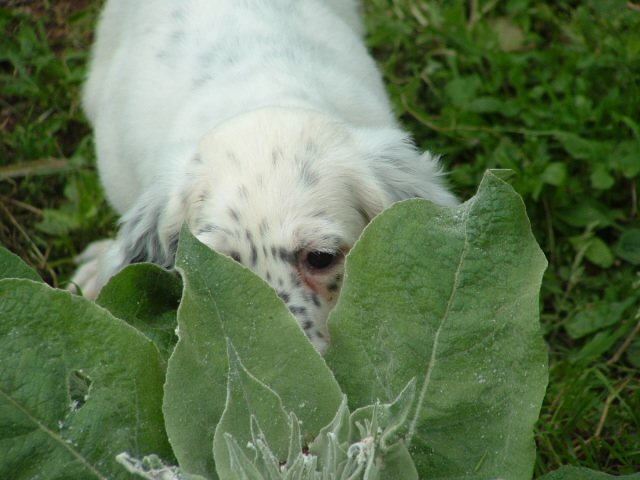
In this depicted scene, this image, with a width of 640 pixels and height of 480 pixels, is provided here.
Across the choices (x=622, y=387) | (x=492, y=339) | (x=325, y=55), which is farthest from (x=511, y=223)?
(x=325, y=55)

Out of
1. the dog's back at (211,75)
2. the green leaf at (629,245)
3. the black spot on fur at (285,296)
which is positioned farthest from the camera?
the green leaf at (629,245)

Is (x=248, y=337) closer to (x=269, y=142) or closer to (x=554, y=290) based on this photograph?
(x=269, y=142)

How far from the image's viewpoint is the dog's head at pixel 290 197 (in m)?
2.05

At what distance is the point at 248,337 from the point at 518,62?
A: 3.09m

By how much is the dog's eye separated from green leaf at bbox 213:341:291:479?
3.87ft

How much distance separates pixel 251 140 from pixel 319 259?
15.2 inches

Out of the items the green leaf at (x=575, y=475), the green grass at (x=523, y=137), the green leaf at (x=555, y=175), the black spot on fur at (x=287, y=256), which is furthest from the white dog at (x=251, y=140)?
the green leaf at (x=575, y=475)

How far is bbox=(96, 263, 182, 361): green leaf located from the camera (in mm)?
1125

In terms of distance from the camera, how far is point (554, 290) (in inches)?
122

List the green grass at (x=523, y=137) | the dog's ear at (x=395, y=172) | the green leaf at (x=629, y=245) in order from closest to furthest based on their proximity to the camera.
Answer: the dog's ear at (x=395, y=172), the green grass at (x=523, y=137), the green leaf at (x=629, y=245)

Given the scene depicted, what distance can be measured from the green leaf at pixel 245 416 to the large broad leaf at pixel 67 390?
0.45 feet

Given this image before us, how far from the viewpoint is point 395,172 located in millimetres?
2477

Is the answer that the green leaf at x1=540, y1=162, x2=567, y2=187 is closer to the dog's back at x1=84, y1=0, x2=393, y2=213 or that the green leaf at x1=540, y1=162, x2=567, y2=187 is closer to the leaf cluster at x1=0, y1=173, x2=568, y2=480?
the dog's back at x1=84, y1=0, x2=393, y2=213

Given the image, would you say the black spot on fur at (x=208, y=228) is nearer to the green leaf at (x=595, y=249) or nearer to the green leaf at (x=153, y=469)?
the green leaf at (x=153, y=469)
